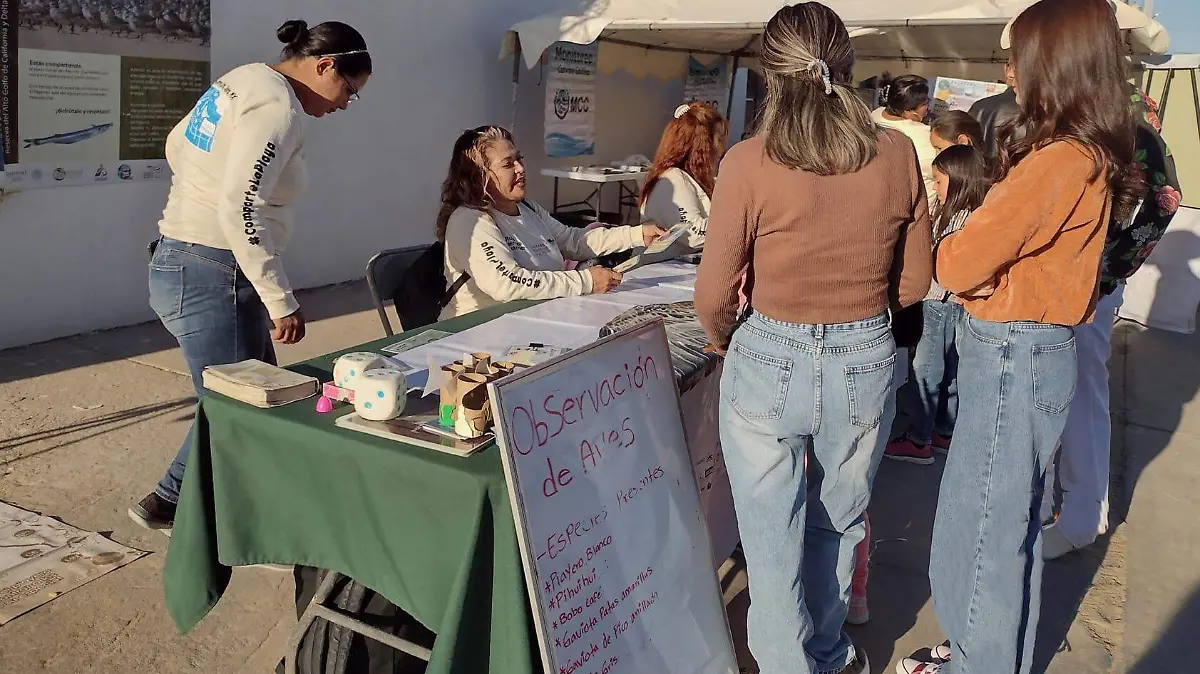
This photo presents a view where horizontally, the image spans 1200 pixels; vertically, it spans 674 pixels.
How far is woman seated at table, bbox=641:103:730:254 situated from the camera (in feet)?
14.2

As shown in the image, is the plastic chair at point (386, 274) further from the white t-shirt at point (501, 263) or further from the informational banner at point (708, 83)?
the informational banner at point (708, 83)

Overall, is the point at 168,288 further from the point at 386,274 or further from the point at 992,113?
the point at 992,113

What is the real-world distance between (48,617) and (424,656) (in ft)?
4.60

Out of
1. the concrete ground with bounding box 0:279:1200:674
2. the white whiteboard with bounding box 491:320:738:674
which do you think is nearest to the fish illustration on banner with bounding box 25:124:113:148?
the concrete ground with bounding box 0:279:1200:674

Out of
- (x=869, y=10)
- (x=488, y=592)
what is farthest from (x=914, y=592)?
(x=869, y=10)

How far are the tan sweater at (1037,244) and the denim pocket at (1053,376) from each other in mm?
70

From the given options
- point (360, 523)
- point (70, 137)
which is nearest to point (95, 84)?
point (70, 137)

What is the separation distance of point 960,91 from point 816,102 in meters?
7.72

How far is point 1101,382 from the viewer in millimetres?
3061

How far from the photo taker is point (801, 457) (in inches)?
74.9

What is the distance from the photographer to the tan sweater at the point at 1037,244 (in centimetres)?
178

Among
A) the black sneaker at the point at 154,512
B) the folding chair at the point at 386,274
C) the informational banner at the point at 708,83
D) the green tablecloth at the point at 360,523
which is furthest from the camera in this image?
the informational banner at the point at 708,83

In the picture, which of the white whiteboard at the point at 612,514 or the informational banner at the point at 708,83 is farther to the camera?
the informational banner at the point at 708,83

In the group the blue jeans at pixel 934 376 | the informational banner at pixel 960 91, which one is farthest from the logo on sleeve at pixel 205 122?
the informational banner at pixel 960 91
